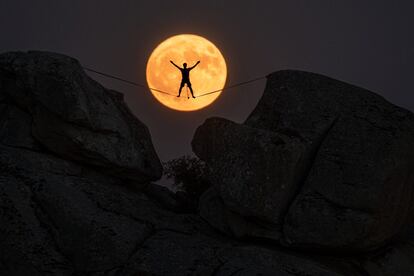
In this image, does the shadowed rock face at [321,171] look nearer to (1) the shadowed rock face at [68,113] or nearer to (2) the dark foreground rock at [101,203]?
(2) the dark foreground rock at [101,203]

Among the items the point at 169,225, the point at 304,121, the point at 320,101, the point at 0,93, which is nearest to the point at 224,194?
the point at 169,225

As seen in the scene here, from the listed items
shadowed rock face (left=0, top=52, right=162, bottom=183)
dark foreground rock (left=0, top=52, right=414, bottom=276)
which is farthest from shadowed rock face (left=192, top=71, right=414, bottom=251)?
shadowed rock face (left=0, top=52, right=162, bottom=183)

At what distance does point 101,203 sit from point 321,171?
10.4 meters

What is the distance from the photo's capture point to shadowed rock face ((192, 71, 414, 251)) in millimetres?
21031

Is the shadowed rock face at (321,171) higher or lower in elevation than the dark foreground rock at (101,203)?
higher

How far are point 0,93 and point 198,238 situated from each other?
14575mm

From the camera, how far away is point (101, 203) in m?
21.5

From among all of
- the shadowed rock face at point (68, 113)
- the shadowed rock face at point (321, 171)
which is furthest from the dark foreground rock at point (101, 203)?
the shadowed rock face at point (321, 171)

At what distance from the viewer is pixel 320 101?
945 inches

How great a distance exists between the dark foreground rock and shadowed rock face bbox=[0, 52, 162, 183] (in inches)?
2.2

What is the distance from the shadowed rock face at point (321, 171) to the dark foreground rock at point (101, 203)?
0.57ft

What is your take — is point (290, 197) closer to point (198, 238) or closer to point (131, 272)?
point (198, 238)

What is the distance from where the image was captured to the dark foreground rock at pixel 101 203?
19.2 m

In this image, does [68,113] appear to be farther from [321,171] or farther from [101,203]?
[321,171]
